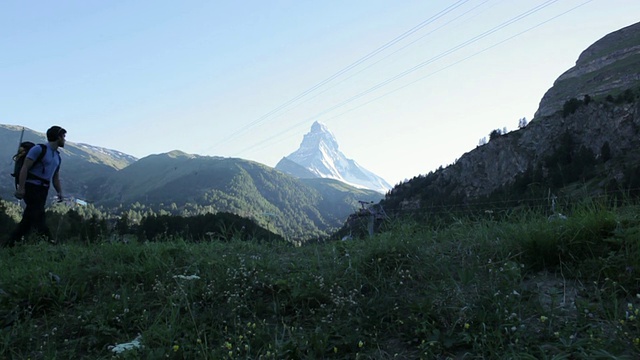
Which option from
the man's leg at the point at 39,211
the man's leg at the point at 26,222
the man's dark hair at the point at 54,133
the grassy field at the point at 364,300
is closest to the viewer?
the grassy field at the point at 364,300

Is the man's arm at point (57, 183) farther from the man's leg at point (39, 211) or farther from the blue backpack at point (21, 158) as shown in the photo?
the blue backpack at point (21, 158)

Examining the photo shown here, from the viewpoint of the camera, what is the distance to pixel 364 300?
160 inches

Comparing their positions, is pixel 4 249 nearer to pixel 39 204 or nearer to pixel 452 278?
pixel 39 204

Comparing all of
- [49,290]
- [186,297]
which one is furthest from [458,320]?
[49,290]

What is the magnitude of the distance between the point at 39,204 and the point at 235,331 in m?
6.17

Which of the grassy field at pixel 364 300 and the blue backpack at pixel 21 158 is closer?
the grassy field at pixel 364 300

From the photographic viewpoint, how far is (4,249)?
23.2 ft

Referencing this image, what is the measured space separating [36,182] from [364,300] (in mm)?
6838

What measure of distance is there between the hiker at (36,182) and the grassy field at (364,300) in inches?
94.0

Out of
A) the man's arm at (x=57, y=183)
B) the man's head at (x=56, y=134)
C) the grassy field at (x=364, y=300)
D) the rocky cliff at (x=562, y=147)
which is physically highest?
the man's head at (x=56, y=134)

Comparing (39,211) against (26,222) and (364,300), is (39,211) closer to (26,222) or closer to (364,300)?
(26,222)

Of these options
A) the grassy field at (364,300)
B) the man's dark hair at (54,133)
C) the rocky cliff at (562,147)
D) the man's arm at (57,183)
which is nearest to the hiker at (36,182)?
the man's dark hair at (54,133)

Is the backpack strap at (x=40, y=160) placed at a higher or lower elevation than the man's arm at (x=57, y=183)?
higher

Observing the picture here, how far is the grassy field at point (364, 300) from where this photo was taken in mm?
3305
